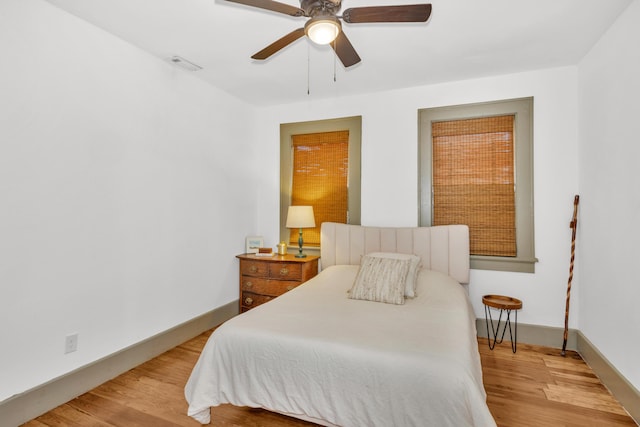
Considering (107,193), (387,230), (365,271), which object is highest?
(107,193)

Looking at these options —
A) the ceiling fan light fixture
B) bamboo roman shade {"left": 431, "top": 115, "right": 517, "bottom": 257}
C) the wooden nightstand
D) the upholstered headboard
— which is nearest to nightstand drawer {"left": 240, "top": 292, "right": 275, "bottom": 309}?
the wooden nightstand

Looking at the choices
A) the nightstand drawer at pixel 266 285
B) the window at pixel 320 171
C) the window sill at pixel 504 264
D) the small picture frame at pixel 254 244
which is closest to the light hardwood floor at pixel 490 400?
the window sill at pixel 504 264

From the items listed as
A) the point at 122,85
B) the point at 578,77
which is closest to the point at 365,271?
the point at 122,85

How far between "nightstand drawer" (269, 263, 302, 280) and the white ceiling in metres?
1.95

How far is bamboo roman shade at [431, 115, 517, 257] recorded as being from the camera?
3.14m

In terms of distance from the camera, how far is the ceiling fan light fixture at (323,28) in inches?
60.2

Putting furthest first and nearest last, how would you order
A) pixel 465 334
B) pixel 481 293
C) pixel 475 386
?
pixel 481 293 < pixel 465 334 < pixel 475 386

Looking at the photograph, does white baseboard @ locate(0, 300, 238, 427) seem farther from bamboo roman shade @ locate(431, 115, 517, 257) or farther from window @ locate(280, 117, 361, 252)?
bamboo roman shade @ locate(431, 115, 517, 257)

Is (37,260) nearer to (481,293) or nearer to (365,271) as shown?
(365,271)

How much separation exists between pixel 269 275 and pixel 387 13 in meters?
2.72

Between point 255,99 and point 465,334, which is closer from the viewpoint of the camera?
point 465,334

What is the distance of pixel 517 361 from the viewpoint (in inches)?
107

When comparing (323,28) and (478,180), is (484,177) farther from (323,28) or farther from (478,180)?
(323,28)

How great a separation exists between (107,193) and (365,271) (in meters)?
2.10
